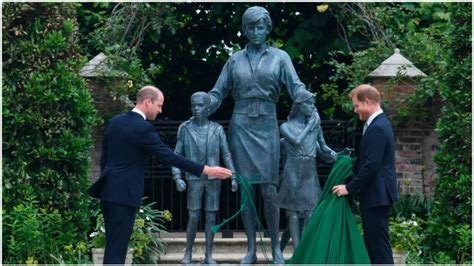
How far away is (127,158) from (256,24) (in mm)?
1923

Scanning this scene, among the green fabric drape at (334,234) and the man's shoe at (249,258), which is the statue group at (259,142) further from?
the green fabric drape at (334,234)

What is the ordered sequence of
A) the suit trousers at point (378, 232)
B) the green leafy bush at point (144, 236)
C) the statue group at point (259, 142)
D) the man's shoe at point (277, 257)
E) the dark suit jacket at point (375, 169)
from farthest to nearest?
the green leafy bush at point (144, 236) < the man's shoe at point (277, 257) < the statue group at point (259, 142) < the suit trousers at point (378, 232) < the dark suit jacket at point (375, 169)

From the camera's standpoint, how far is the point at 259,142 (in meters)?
9.30

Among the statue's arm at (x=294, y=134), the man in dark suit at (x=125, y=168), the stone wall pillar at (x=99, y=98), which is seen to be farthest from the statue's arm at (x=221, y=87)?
the stone wall pillar at (x=99, y=98)

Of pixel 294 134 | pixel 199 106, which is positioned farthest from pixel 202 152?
pixel 294 134

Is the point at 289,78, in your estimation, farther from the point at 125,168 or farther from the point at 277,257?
the point at 125,168

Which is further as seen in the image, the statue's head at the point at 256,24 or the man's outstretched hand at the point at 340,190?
the statue's head at the point at 256,24

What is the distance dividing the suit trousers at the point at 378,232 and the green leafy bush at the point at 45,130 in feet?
10.6

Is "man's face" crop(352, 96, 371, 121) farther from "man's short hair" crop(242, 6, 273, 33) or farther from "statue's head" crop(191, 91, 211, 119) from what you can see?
"statue's head" crop(191, 91, 211, 119)

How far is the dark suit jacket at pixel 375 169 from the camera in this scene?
25.2 feet

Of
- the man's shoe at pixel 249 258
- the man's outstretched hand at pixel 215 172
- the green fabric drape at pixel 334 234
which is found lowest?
the man's shoe at pixel 249 258

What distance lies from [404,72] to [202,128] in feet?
11.8

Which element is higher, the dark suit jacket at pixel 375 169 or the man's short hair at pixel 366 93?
the man's short hair at pixel 366 93

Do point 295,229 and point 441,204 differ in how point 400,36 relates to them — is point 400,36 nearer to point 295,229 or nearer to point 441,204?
point 441,204
